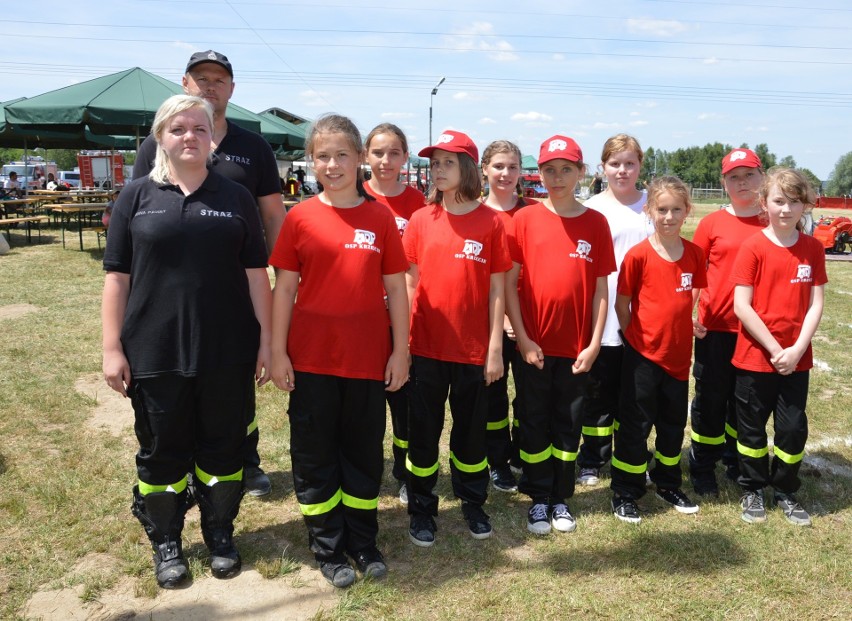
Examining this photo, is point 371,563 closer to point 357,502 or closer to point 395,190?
point 357,502

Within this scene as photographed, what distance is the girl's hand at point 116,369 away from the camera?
2723 millimetres

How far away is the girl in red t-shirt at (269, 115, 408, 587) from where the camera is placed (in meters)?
2.88

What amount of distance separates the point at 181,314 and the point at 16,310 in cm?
731

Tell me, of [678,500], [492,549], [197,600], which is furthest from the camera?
[678,500]

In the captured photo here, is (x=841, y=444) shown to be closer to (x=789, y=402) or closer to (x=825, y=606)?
(x=789, y=402)

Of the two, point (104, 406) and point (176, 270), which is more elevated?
point (176, 270)

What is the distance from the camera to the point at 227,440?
2.96 meters

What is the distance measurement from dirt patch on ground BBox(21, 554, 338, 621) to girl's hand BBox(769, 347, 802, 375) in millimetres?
2584

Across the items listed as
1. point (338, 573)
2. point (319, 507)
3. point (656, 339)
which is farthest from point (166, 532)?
point (656, 339)

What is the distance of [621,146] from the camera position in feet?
13.1

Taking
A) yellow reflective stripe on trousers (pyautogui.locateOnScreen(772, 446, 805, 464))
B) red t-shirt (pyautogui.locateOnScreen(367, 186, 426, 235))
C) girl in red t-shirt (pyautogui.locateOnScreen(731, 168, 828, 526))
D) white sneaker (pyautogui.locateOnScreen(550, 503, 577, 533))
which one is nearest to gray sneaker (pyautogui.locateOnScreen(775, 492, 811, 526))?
girl in red t-shirt (pyautogui.locateOnScreen(731, 168, 828, 526))

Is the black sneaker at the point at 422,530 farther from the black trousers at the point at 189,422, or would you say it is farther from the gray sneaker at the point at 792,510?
the gray sneaker at the point at 792,510

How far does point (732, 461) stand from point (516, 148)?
8.10 ft

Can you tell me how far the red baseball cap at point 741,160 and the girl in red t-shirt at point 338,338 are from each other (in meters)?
2.30
